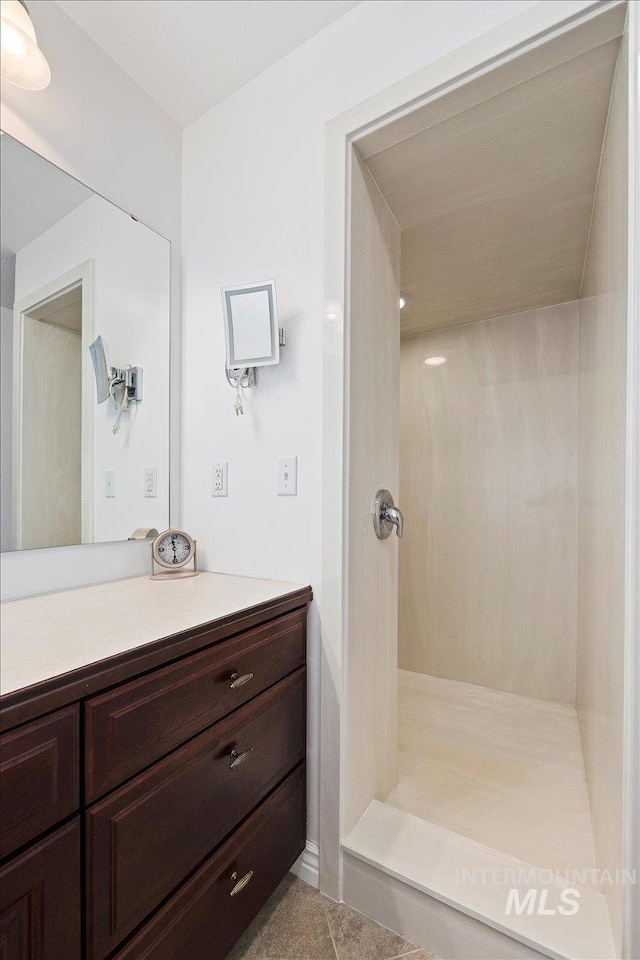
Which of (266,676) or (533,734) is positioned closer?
(266,676)

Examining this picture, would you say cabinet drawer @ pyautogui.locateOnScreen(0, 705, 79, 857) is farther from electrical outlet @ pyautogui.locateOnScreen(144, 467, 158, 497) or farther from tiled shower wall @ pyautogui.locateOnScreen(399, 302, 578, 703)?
tiled shower wall @ pyautogui.locateOnScreen(399, 302, 578, 703)

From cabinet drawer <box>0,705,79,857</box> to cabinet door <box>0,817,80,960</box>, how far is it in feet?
0.11

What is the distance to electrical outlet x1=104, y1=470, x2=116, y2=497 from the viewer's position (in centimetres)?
139

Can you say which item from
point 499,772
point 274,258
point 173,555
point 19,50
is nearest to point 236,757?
point 173,555

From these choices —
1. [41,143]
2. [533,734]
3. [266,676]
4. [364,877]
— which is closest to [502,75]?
[41,143]

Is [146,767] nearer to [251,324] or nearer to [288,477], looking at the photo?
[288,477]

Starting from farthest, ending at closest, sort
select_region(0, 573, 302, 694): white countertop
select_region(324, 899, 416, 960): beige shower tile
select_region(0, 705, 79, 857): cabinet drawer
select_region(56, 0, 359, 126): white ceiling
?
1. select_region(56, 0, 359, 126): white ceiling
2. select_region(324, 899, 416, 960): beige shower tile
3. select_region(0, 573, 302, 694): white countertop
4. select_region(0, 705, 79, 857): cabinet drawer

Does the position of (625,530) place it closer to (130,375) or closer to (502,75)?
(502,75)

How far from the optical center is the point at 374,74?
1.21 m

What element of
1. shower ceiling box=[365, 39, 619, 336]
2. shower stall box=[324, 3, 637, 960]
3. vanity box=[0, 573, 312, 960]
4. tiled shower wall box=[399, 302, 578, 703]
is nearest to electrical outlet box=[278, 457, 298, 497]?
shower stall box=[324, 3, 637, 960]

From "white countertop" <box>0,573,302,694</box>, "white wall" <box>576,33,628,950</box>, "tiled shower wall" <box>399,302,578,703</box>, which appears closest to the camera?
"white countertop" <box>0,573,302,694</box>

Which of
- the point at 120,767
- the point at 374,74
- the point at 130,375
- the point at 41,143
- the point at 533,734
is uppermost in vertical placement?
the point at 374,74

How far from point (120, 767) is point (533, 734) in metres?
1.94

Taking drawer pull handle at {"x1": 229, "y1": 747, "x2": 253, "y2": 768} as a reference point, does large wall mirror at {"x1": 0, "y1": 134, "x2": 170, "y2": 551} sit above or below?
above
